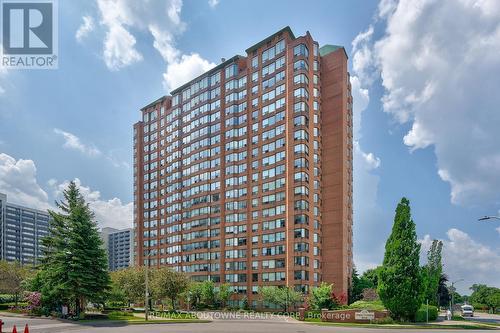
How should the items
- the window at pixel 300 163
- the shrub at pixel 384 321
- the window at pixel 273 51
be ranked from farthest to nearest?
the window at pixel 273 51
the window at pixel 300 163
the shrub at pixel 384 321

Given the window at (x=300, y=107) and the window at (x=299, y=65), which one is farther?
the window at (x=299, y=65)

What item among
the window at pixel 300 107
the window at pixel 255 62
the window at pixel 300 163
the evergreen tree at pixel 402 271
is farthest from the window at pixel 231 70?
the evergreen tree at pixel 402 271

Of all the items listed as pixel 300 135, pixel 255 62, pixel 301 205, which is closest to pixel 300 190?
pixel 301 205

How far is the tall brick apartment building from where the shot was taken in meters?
79.1

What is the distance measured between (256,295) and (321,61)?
165ft

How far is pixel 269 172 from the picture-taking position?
83688 millimetres

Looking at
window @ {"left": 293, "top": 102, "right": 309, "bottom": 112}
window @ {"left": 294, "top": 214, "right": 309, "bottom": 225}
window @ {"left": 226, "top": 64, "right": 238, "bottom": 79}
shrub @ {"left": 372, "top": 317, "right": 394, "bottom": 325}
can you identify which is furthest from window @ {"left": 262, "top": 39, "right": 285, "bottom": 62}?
shrub @ {"left": 372, "top": 317, "right": 394, "bottom": 325}

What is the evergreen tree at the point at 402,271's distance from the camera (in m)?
45.8

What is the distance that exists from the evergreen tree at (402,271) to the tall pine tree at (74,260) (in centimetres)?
3301

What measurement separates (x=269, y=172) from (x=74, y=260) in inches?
1759

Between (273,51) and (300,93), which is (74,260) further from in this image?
(273,51)

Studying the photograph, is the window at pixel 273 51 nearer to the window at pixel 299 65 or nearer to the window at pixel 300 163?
the window at pixel 299 65

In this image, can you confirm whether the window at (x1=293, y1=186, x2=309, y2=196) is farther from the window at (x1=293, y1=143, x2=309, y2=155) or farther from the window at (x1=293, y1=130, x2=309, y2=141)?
the window at (x1=293, y1=130, x2=309, y2=141)

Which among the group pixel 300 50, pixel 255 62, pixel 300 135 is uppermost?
pixel 255 62
